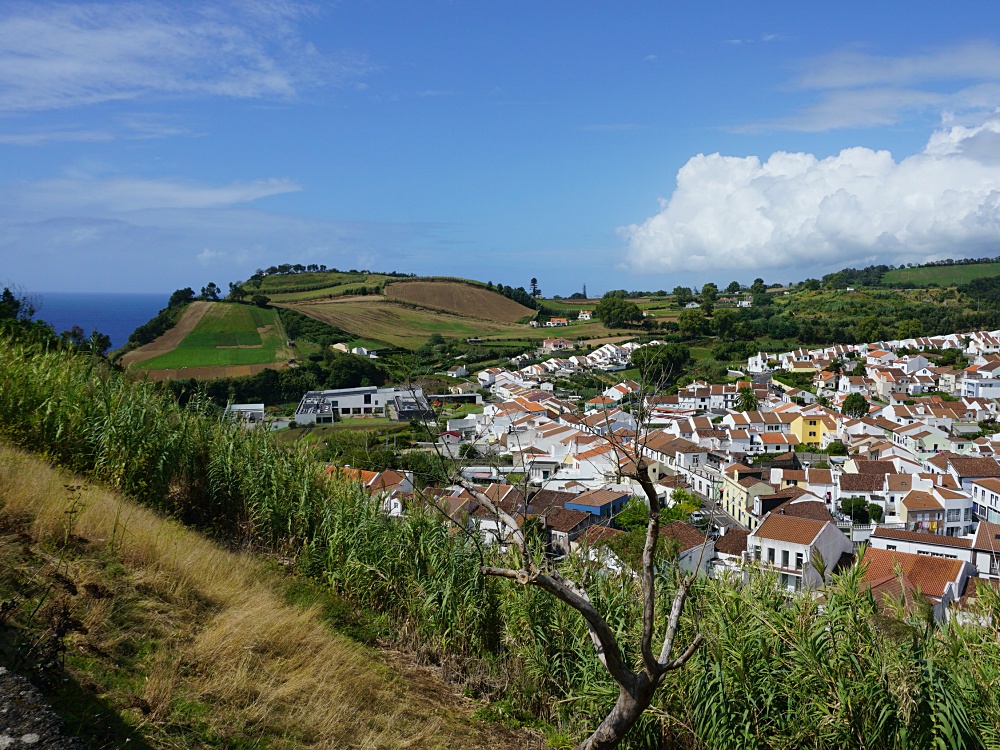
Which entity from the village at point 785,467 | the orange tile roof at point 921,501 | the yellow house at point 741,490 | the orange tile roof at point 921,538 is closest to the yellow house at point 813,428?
the village at point 785,467

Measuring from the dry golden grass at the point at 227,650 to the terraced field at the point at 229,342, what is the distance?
38155 mm

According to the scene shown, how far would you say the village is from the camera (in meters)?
6.37

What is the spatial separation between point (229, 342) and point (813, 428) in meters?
38.4

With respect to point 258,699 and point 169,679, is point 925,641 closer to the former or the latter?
point 258,699

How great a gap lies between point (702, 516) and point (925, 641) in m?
18.4

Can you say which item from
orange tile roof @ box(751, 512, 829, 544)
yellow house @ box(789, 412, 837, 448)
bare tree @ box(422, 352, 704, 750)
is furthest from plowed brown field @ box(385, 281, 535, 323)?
bare tree @ box(422, 352, 704, 750)

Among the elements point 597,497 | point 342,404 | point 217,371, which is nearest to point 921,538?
point 597,497

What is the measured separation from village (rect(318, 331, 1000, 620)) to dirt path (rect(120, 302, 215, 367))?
63.1ft

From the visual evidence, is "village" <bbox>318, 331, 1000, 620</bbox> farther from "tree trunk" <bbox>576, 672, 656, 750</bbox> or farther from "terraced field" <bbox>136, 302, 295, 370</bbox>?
"terraced field" <bbox>136, 302, 295, 370</bbox>

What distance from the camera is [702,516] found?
21141 millimetres

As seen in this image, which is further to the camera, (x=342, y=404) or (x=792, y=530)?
(x=342, y=404)

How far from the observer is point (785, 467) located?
29875mm

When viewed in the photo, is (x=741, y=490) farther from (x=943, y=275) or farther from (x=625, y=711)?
(x=943, y=275)

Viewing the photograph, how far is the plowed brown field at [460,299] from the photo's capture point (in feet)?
253
